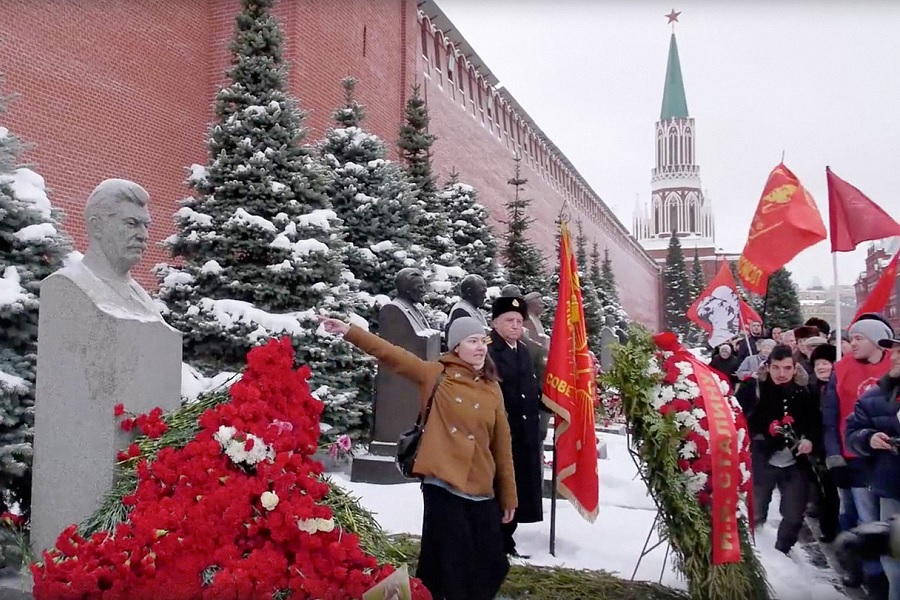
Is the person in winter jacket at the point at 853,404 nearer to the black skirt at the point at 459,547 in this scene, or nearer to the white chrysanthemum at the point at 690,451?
the white chrysanthemum at the point at 690,451

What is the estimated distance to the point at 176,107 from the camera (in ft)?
45.8

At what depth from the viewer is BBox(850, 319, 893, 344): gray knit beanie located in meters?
4.82

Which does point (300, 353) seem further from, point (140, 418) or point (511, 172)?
point (511, 172)

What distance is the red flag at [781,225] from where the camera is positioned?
6676 millimetres

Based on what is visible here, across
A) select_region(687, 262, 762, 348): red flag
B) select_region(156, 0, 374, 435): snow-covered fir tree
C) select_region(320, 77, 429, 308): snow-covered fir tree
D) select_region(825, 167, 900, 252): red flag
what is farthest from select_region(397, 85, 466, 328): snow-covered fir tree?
select_region(825, 167, 900, 252): red flag

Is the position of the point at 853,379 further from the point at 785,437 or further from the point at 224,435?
the point at 224,435

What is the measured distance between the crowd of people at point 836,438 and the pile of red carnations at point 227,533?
2.63 m

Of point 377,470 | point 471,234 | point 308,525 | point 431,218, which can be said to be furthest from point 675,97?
point 308,525

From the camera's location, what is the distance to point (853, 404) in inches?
193

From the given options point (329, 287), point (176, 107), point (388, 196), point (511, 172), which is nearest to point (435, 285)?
point (388, 196)

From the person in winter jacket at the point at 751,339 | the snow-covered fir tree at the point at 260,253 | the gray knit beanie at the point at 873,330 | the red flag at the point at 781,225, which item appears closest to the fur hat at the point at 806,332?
the red flag at the point at 781,225

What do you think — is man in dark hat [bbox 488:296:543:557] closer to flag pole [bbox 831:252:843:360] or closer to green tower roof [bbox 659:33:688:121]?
flag pole [bbox 831:252:843:360]

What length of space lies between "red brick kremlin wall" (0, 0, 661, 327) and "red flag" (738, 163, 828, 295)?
646 cm

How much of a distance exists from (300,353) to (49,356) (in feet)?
17.0
